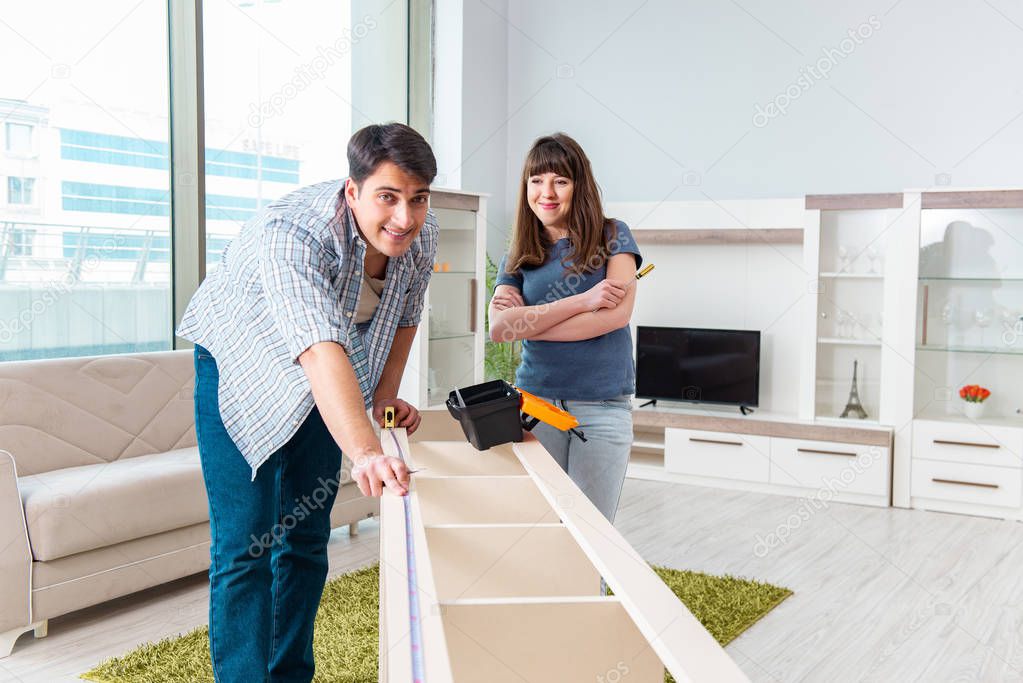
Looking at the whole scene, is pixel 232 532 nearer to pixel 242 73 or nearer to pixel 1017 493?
pixel 242 73

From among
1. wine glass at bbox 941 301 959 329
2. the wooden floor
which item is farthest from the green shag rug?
wine glass at bbox 941 301 959 329

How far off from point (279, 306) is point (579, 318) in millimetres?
819

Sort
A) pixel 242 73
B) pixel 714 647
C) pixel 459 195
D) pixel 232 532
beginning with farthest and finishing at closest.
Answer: pixel 459 195 → pixel 242 73 → pixel 232 532 → pixel 714 647

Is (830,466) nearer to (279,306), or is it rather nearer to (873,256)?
(873,256)

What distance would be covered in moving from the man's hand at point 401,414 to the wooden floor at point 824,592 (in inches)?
48.4

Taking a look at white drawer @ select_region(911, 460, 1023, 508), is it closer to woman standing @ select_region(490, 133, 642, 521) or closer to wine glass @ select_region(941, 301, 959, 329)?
wine glass @ select_region(941, 301, 959, 329)

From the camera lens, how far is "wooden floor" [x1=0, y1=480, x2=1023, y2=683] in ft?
8.28

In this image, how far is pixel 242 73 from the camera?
4078 mm

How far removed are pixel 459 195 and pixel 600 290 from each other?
261cm

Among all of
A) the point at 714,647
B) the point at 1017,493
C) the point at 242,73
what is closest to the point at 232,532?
the point at 714,647

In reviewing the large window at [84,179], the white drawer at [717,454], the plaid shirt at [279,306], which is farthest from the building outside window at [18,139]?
the white drawer at [717,454]

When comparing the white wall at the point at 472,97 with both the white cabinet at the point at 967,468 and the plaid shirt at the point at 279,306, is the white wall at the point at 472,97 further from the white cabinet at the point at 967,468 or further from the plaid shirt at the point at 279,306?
the plaid shirt at the point at 279,306

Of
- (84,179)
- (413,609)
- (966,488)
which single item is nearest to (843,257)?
(966,488)

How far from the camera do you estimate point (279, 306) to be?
1487 millimetres
